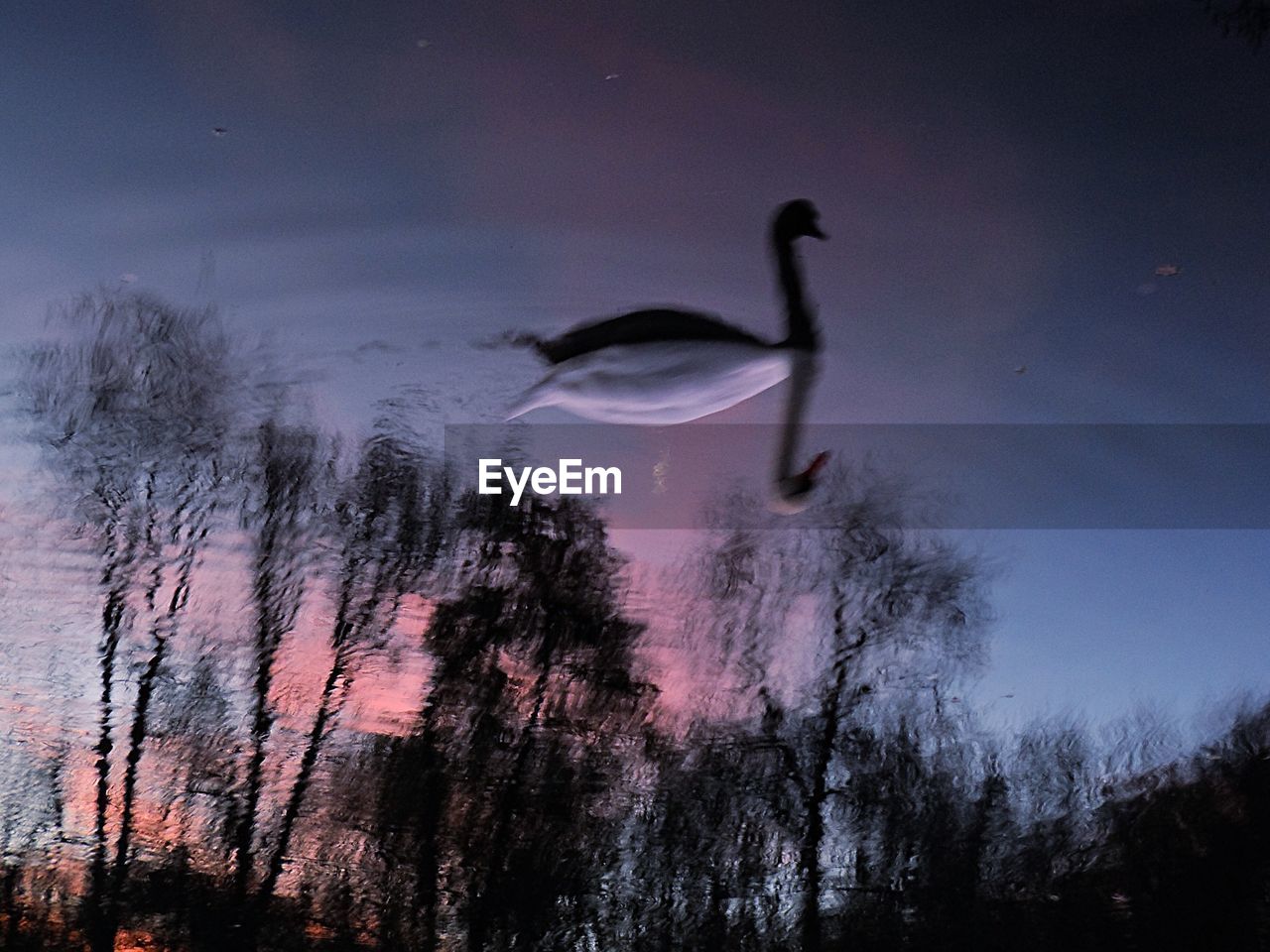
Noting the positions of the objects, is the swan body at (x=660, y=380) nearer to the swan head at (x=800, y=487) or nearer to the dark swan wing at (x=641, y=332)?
the dark swan wing at (x=641, y=332)

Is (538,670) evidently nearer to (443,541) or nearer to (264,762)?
(443,541)

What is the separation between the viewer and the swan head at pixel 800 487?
341 centimetres

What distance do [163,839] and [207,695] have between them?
395mm

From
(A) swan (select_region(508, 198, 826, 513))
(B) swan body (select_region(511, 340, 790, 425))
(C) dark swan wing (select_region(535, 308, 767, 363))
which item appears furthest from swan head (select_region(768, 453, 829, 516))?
(C) dark swan wing (select_region(535, 308, 767, 363))

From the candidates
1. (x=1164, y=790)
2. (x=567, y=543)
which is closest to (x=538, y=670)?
(x=567, y=543)

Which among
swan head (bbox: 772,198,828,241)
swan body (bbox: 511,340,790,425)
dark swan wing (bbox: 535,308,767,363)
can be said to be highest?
swan head (bbox: 772,198,828,241)

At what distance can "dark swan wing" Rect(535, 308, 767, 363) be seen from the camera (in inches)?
134

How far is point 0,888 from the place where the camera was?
331 cm

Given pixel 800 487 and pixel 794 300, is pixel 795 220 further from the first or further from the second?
pixel 800 487

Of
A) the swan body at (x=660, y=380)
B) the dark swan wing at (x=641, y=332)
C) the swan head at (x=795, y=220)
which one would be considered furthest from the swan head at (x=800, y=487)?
the swan head at (x=795, y=220)

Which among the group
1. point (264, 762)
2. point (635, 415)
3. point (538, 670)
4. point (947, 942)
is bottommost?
point (947, 942)

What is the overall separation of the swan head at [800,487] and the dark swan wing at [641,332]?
362mm

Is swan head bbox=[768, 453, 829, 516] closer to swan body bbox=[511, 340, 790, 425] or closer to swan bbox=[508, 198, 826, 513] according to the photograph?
swan bbox=[508, 198, 826, 513]

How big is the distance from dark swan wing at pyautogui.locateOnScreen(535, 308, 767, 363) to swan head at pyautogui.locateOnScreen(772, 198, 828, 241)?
0.96 ft
